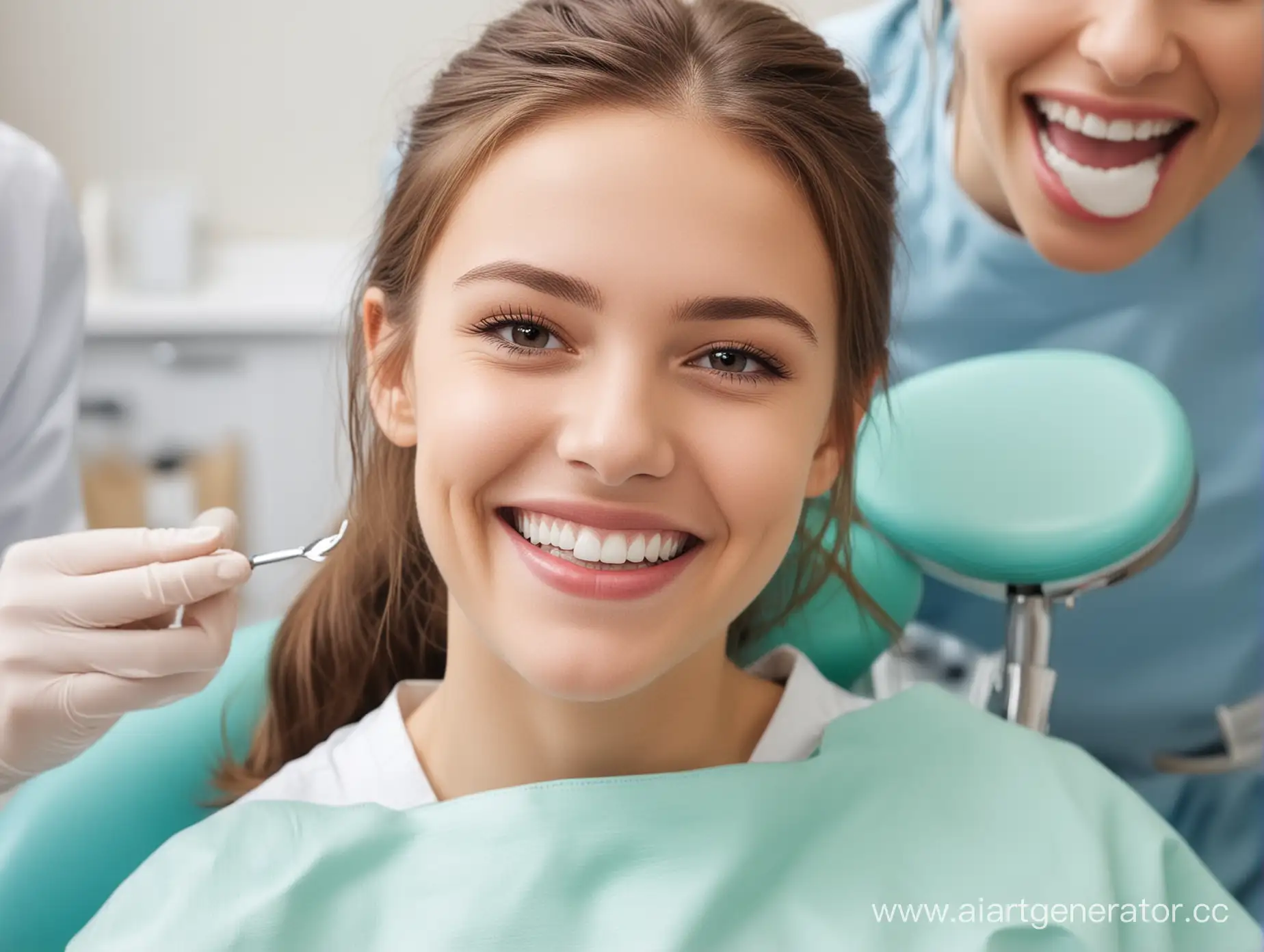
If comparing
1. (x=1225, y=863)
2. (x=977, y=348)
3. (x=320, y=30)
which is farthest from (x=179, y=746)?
(x=320, y=30)

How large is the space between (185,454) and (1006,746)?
76.2 inches

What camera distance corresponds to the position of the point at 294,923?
866 mm

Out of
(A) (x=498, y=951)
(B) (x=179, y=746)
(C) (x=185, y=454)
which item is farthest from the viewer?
(C) (x=185, y=454)

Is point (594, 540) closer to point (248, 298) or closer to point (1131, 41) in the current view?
point (1131, 41)

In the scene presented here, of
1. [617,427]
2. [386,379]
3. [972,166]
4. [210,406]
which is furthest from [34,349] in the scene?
[210,406]

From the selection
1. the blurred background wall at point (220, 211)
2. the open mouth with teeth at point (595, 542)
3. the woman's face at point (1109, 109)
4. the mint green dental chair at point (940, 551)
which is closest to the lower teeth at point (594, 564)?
the open mouth with teeth at point (595, 542)

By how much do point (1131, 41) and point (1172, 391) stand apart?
412 mm

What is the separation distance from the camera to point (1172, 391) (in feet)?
4.46

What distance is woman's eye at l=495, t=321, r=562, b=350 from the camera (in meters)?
0.88

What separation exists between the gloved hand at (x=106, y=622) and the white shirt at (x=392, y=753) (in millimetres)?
132

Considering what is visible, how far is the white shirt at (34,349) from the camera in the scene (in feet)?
4.29

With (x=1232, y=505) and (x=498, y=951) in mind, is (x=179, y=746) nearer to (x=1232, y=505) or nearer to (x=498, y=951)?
(x=498, y=951)

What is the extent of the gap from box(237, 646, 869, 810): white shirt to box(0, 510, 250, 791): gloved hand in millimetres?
132

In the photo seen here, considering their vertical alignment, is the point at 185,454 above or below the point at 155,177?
below
